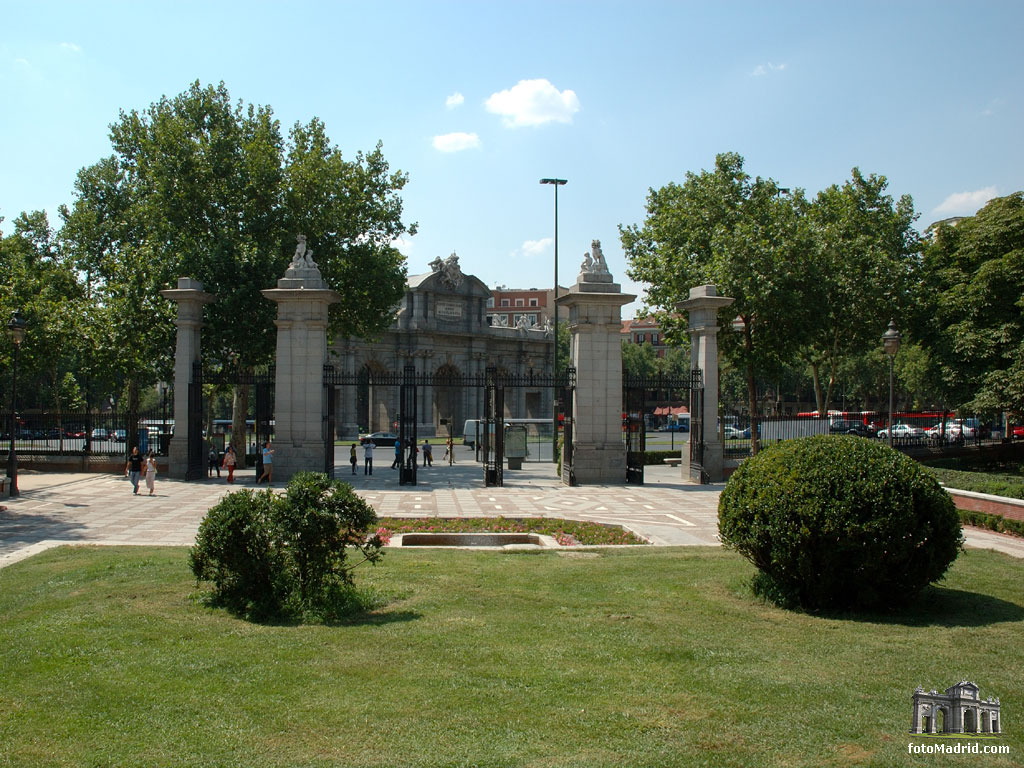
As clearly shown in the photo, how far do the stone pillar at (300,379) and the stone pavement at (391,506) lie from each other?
5.44ft

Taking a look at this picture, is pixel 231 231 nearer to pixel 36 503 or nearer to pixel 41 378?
pixel 36 503

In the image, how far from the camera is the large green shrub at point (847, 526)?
26.9 feet

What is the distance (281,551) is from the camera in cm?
852

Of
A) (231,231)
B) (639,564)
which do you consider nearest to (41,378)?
(231,231)

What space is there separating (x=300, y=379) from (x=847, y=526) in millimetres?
17986

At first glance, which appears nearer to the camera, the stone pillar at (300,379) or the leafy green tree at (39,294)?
the stone pillar at (300,379)

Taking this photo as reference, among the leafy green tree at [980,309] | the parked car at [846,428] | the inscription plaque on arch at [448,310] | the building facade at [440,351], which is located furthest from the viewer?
the inscription plaque on arch at [448,310]

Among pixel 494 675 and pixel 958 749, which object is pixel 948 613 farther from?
pixel 494 675

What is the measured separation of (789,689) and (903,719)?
2.70ft

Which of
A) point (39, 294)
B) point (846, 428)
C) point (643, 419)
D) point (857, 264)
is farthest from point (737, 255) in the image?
point (39, 294)

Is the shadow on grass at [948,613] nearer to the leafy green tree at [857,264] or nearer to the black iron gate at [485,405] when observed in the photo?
the black iron gate at [485,405]

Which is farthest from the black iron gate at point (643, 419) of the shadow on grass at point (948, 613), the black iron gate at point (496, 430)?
the shadow on grass at point (948, 613)
